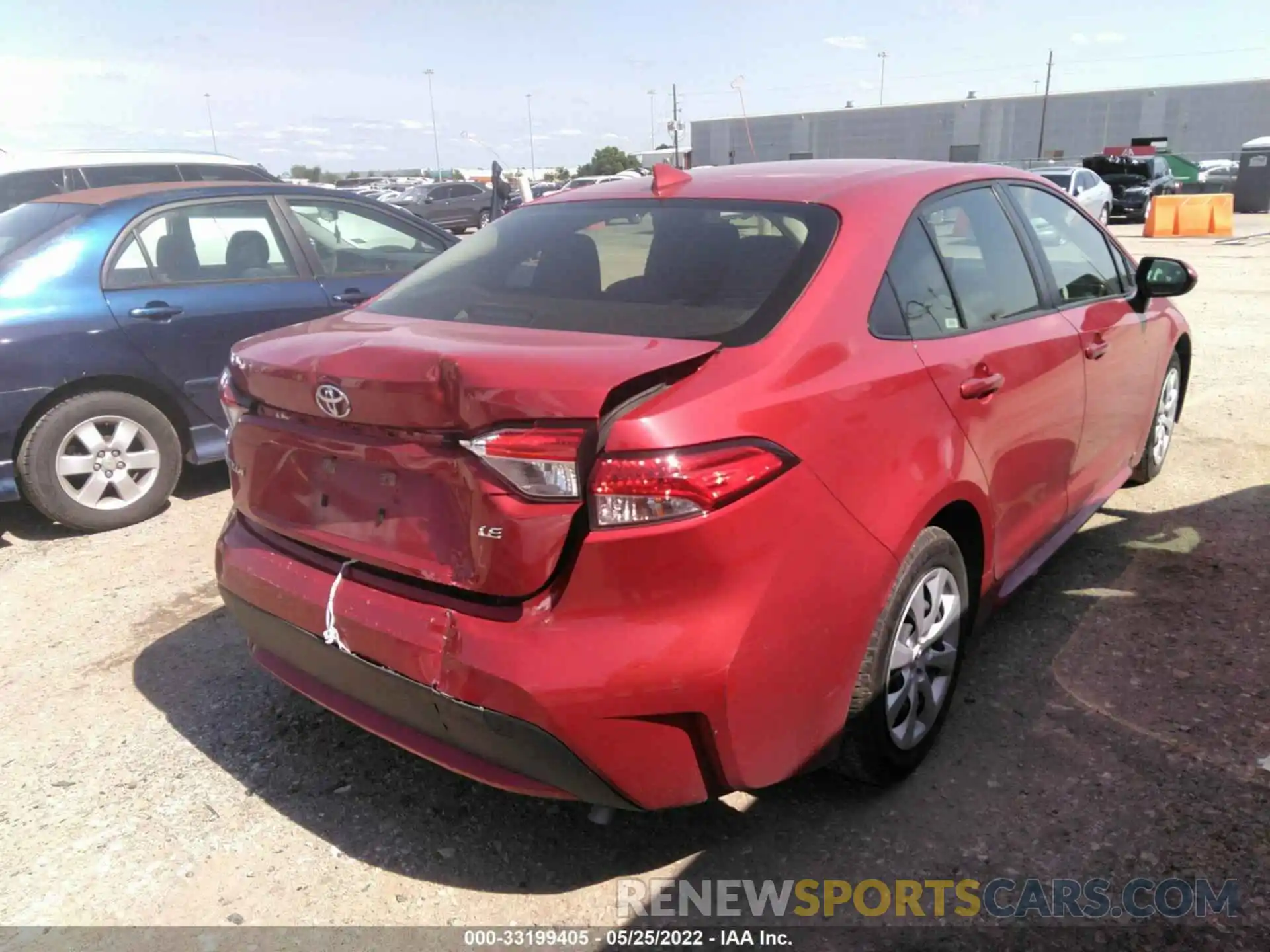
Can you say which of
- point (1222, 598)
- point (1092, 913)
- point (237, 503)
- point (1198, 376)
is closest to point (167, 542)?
point (237, 503)

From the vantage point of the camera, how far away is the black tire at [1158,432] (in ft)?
15.1

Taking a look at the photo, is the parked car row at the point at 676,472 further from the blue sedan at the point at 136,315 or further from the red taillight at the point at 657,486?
the blue sedan at the point at 136,315

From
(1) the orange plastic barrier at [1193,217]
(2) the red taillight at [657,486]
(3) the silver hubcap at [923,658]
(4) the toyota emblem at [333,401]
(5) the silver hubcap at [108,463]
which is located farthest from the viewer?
(1) the orange plastic barrier at [1193,217]

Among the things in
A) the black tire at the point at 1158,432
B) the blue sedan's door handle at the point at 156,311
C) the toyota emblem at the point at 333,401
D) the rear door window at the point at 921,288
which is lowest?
the black tire at the point at 1158,432

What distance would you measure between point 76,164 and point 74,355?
25.6 feet

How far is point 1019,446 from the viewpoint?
2.98 metres

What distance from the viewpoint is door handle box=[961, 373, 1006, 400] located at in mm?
2655

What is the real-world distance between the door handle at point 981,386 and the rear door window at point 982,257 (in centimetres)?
18

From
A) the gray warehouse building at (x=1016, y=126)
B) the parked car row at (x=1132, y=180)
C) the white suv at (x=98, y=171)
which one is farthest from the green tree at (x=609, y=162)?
the white suv at (x=98, y=171)

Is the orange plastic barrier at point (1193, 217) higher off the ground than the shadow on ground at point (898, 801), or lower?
lower

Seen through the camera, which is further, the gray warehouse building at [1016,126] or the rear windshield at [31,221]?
the gray warehouse building at [1016,126]

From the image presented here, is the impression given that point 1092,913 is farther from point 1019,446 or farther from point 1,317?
point 1,317

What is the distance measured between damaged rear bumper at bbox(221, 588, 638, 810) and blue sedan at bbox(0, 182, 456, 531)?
2.72 m

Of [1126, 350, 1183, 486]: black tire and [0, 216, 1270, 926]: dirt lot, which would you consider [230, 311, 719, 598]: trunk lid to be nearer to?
[0, 216, 1270, 926]: dirt lot
